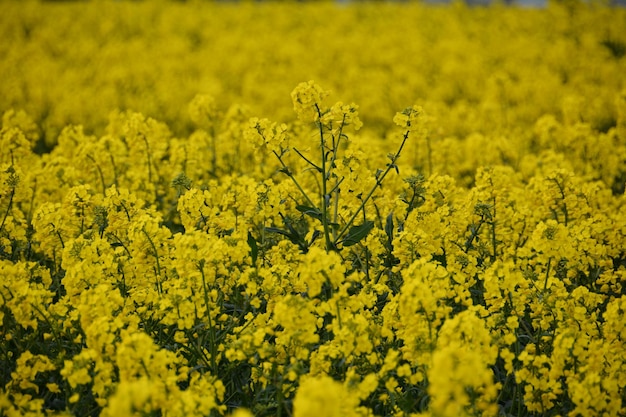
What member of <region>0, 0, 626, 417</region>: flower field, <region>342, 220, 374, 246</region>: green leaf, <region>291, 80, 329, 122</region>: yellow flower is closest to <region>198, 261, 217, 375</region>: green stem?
<region>0, 0, 626, 417</region>: flower field

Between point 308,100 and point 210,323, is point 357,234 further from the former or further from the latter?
point 210,323

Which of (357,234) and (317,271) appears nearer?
(317,271)

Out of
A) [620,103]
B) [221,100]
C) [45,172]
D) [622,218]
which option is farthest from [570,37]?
[45,172]

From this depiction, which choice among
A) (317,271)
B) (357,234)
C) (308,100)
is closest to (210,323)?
(317,271)

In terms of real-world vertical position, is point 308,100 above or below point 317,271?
above

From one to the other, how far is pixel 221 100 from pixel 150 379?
24.3 ft

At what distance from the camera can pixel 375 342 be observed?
10.7 ft

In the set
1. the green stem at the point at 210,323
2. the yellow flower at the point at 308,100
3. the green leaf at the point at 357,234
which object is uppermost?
the yellow flower at the point at 308,100

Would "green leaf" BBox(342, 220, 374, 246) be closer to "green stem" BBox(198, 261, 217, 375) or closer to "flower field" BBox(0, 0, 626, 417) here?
"flower field" BBox(0, 0, 626, 417)

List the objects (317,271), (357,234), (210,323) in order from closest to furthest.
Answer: (317,271) < (210,323) < (357,234)

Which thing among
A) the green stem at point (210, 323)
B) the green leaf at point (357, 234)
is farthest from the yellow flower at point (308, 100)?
the green stem at point (210, 323)

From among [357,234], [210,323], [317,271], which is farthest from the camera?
[357,234]

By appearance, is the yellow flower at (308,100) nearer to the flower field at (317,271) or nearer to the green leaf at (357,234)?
the flower field at (317,271)

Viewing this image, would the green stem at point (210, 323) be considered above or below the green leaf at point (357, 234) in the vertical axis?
below
